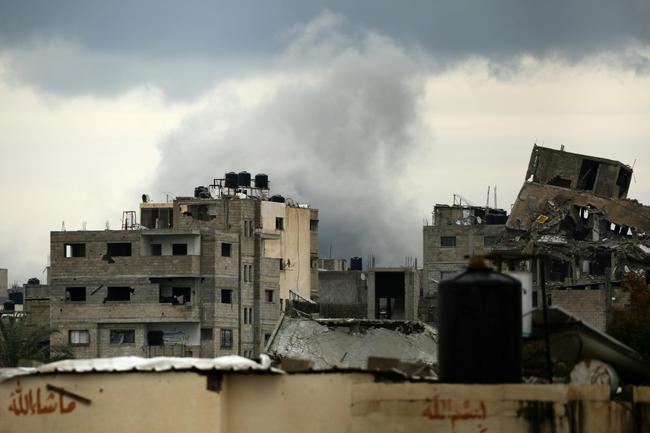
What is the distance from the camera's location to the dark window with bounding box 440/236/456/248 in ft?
434

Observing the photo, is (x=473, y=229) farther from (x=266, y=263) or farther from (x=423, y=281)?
(x=266, y=263)

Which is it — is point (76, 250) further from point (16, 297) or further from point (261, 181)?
point (16, 297)

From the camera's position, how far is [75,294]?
108125 mm

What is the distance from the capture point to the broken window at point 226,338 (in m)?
109

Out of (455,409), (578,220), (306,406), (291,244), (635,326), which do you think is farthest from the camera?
(291,244)

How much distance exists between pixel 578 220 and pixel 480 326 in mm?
97424

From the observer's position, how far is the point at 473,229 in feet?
433

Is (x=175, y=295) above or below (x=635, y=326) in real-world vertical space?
above

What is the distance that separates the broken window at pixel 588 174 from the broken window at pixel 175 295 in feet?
82.4

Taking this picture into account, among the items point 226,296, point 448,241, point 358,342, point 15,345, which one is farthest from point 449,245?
point 358,342

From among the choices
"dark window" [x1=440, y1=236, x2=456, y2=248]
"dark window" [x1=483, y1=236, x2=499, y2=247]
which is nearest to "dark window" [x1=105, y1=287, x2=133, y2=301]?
"dark window" [x1=483, y1=236, x2=499, y2=247]

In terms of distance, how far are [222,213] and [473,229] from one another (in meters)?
21.6

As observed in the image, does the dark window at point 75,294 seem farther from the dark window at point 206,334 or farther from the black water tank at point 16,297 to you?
the black water tank at point 16,297

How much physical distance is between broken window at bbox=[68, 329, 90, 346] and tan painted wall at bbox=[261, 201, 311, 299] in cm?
1423
